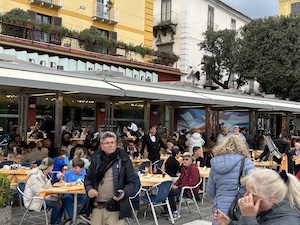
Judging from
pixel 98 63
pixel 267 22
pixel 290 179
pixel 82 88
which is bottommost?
pixel 290 179

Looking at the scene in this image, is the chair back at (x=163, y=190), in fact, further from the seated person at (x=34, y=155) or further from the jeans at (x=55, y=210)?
the seated person at (x=34, y=155)

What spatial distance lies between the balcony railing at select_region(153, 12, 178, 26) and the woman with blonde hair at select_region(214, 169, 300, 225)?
2667 centimetres

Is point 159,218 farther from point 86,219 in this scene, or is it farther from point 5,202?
point 5,202

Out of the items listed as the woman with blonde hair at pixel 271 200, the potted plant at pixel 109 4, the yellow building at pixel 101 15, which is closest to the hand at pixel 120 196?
the woman with blonde hair at pixel 271 200

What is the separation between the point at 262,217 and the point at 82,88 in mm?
7073

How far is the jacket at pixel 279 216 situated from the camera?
6.92 feet

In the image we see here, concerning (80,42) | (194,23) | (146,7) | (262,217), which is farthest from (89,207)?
(194,23)

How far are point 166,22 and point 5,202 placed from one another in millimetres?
24461

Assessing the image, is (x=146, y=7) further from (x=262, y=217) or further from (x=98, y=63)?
(x=262, y=217)

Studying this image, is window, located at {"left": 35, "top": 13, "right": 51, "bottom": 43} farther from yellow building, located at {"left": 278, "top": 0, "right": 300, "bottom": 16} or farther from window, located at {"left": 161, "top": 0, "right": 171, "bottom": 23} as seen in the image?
yellow building, located at {"left": 278, "top": 0, "right": 300, "bottom": 16}

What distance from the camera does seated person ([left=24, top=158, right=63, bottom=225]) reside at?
19.3ft

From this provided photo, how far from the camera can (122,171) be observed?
4.29 m

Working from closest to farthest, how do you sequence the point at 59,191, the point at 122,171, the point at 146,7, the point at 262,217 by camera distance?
the point at 262,217 < the point at 122,171 < the point at 59,191 < the point at 146,7

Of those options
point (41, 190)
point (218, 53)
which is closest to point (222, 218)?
point (41, 190)
